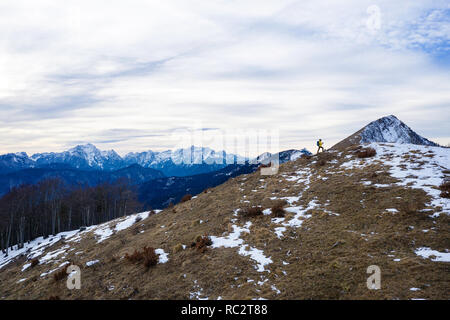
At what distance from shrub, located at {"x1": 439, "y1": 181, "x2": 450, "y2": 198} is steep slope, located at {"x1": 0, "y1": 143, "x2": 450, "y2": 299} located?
9.5 inches

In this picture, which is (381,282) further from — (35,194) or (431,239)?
(35,194)

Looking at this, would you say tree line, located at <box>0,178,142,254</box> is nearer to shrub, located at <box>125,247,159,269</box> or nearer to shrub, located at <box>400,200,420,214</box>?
shrub, located at <box>125,247,159,269</box>

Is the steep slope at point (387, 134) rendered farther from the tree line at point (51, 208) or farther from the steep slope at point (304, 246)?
the tree line at point (51, 208)

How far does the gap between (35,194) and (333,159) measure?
7378 centimetres

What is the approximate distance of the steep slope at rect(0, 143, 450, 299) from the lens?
843 centimetres

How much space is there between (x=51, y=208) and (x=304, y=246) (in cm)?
7519

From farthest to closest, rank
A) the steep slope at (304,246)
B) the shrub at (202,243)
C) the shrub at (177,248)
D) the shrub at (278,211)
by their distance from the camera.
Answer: the shrub at (278,211)
the shrub at (177,248)
the shrub at (202,243)
the steep slope at (304,246)

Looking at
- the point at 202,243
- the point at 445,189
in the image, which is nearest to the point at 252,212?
the point at 202,243

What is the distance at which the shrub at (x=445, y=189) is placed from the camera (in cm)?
1252

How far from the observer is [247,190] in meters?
21.5

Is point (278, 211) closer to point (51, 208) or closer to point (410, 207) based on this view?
point (410, 207)

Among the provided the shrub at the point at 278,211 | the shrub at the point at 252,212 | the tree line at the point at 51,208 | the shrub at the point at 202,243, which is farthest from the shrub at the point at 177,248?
the tree line at the point at 51,208

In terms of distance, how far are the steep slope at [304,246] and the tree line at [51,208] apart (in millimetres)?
43748
